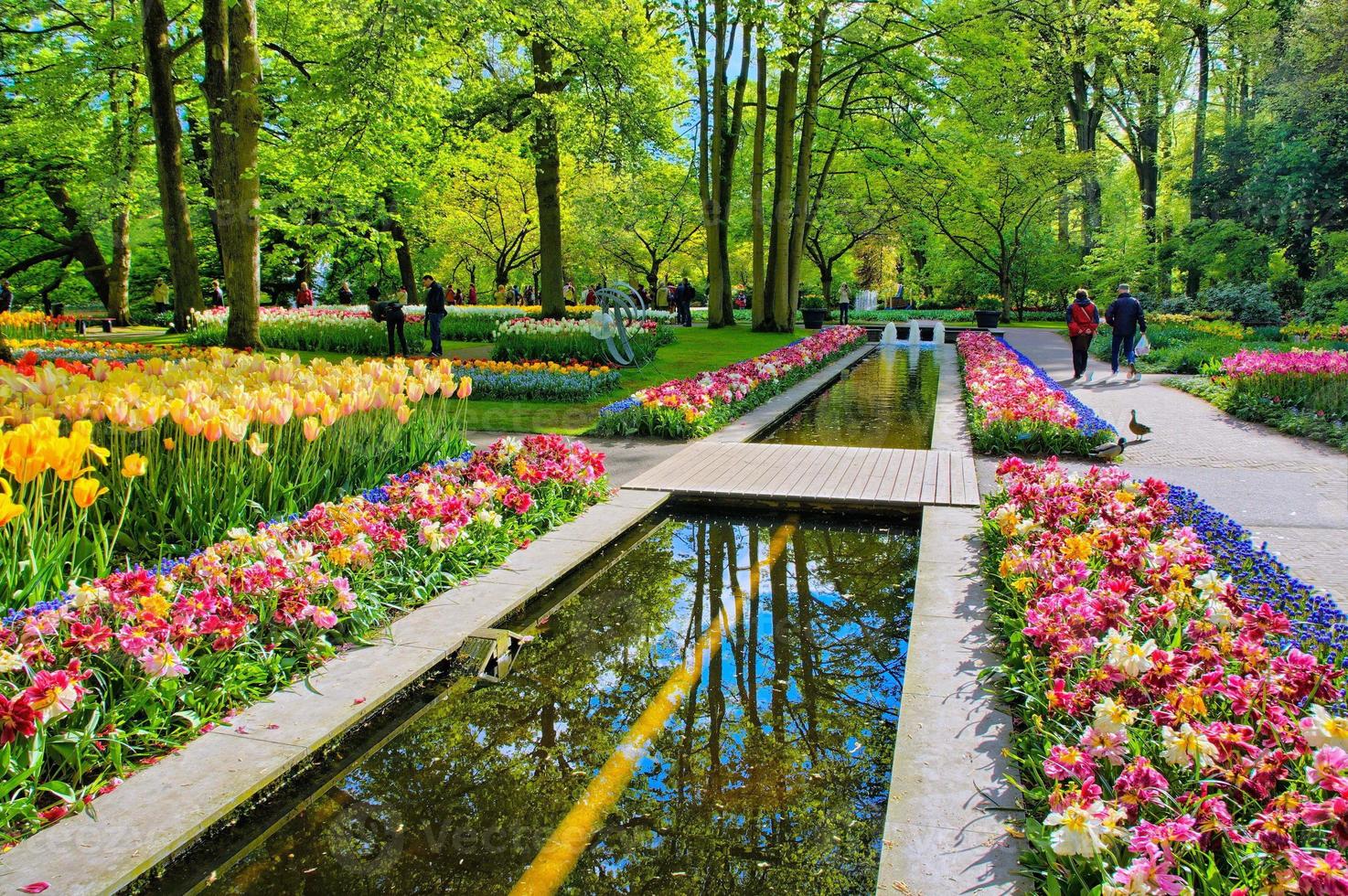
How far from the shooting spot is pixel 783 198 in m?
26.0

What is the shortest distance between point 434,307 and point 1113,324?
1313cm

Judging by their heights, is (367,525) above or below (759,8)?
below

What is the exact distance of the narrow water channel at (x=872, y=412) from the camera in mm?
11164

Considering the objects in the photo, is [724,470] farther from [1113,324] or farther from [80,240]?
[80,240]

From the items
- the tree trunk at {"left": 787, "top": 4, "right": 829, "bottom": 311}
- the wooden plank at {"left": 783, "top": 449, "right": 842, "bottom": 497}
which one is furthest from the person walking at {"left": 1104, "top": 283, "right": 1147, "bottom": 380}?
the tree trunk at {"left": 787, "top": 4, "right": 829, "bottom": 311}

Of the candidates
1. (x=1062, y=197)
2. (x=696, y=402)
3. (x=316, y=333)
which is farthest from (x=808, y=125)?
(x=1062, y=197)

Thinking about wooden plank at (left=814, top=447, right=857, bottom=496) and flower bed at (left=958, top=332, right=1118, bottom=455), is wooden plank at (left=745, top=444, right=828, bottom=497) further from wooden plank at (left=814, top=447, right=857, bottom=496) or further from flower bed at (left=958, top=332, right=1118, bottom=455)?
flower bed at (left=958, top=332, right=1118, bottom=455)

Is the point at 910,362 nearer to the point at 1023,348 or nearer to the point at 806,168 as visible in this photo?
the point at 1023,348

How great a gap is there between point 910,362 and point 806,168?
748cm

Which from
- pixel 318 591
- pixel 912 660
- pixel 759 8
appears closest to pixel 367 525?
pixel 318 591

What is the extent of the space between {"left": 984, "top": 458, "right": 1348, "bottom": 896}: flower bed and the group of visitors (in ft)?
41.8

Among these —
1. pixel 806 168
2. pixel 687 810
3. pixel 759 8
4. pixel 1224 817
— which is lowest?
pixel 687 810

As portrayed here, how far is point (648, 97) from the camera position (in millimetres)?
18906

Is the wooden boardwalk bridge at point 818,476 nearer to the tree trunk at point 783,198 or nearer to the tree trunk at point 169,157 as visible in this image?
the tree trunk at point 169,157
